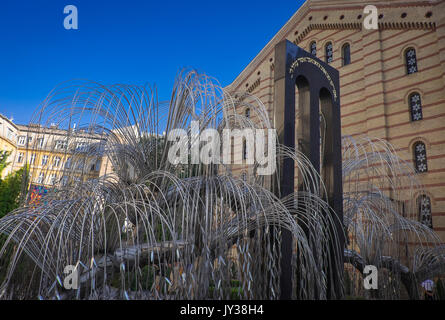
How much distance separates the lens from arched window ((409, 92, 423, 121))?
35.8 feet

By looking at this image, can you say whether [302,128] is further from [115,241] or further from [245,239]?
[115,241]

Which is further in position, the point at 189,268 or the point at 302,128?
the point at 302,128

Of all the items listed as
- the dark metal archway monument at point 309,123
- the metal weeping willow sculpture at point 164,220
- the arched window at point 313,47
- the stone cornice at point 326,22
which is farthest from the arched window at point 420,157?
the metal weeping willow sculpture at point 164,220

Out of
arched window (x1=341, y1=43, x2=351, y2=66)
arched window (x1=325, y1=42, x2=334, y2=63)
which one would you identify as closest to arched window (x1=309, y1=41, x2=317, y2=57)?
arched window (x1=325, y1=42, x2=334, y2=63)

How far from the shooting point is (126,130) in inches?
122

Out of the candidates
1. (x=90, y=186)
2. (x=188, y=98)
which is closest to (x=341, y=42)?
(x=188, y=98)

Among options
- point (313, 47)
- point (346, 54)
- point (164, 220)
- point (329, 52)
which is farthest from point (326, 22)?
point (164, 220)

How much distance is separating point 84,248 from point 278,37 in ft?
54.2

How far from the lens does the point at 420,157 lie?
34.5 ft

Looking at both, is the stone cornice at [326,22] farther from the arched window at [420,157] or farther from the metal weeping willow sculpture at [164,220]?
the metal weeping willow sculpture at [164,220]

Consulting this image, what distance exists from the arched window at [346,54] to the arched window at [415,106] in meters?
3.39

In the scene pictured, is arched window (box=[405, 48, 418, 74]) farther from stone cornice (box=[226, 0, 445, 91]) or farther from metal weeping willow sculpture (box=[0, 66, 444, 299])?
metal weeping willow sculpture (box=[0, 66, 444, 299])

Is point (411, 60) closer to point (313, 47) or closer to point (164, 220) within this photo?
point (313, 47)

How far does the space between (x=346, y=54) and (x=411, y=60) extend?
9.41ft
